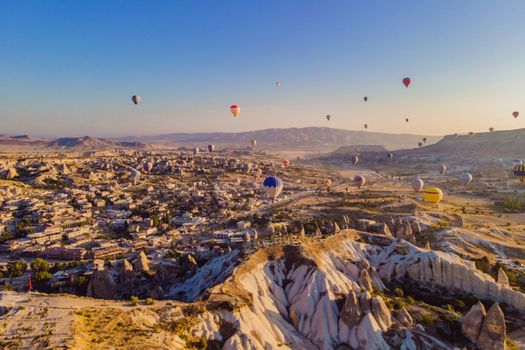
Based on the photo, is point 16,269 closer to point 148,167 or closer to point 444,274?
point 444,274

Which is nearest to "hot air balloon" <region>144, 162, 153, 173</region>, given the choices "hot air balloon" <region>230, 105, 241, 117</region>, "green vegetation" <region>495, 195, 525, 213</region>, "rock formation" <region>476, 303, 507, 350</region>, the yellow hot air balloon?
"hot air balloon" <region>230, 105, 241, 117</region>

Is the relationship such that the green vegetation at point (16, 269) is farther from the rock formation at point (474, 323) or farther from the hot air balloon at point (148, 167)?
the hot air balloon at point (148, 167)

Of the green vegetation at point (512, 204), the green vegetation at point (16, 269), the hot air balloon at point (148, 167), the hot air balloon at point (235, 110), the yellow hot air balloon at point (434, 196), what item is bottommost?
the green vegetation at point (16, 269)

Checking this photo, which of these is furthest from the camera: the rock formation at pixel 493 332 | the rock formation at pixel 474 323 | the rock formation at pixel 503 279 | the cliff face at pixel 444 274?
the rock formation at pixel 503 279

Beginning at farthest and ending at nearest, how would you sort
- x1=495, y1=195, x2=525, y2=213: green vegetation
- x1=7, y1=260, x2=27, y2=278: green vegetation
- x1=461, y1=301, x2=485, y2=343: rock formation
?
1. x1=495, y1=195, x2=525, y2=213: green vegetation
2. x1=7, y1=260, x2=27, y2=278: green vegetation
3. x1=461, y1=301, x2=485, y2=343: rock formation

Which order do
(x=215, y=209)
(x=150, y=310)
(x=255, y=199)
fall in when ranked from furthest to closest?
1. (x=255, y=199)
2. (x=215, y=209)
3. (x=150, y=310)

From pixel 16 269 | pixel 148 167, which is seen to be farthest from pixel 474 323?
pixel 148 167

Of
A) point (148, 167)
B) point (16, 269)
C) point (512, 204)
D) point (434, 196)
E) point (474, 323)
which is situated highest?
point (434, 196)

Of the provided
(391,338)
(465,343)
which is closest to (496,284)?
(465,343)

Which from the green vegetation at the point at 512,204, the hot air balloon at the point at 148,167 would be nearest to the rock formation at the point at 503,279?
the green vegetation at the point at 512,204

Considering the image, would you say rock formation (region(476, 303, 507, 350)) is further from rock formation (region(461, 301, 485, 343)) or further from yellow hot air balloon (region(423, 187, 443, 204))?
yellow hot air balloon (region(423, 187, 443, 204))

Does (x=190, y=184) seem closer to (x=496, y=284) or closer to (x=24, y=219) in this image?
(x=24, y=219)
